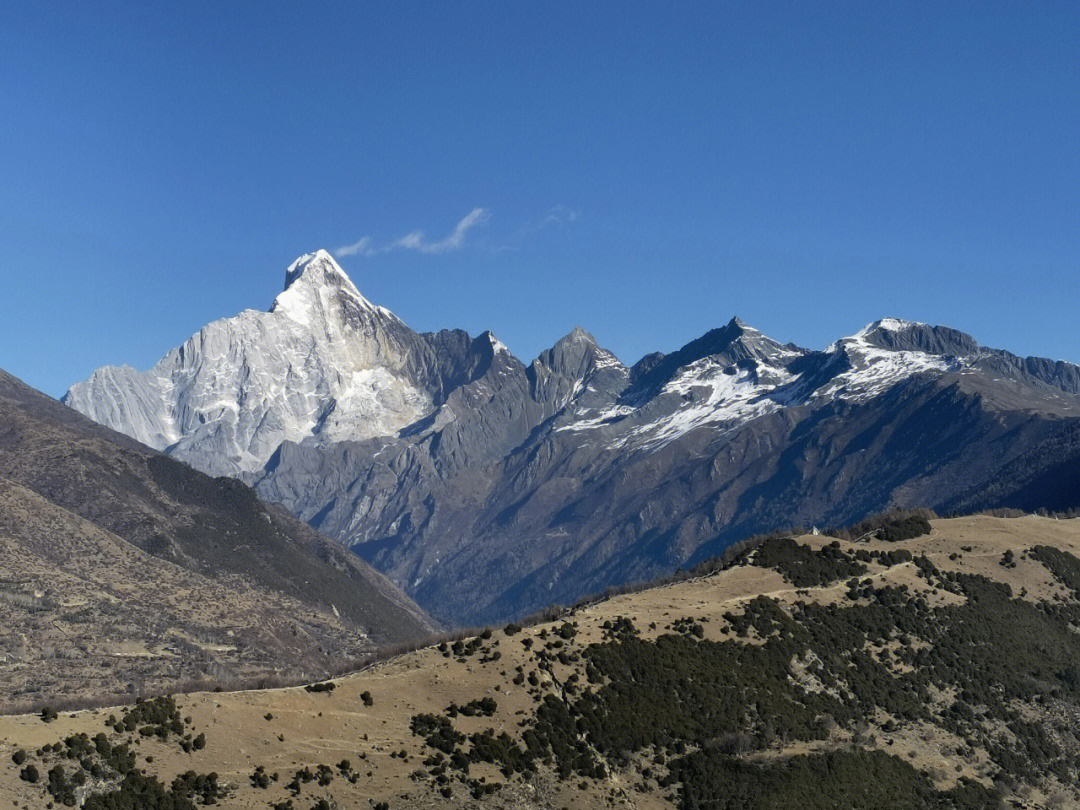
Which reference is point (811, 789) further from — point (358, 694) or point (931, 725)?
point (358, 694)

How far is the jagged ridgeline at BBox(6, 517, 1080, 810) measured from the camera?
413ft

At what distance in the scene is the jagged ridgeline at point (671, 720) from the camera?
12600 cm

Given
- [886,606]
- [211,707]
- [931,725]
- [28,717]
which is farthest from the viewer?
[886,606]

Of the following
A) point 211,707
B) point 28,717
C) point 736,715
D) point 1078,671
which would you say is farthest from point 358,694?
point 1078,671

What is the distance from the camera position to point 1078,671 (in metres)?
183

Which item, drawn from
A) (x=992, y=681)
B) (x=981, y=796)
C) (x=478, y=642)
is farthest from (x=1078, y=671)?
(x=478, y=642)

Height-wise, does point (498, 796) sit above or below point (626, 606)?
below

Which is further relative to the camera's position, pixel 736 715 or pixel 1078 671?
pixel 1078 671

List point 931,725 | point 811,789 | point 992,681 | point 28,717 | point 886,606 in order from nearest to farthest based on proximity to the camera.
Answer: point 28,717, point 811,789, point 931,725, point 992,681, point 886,606

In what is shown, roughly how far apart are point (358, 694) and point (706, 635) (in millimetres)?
51667

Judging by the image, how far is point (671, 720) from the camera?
151 metres

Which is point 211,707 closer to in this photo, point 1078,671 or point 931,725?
point 931,725

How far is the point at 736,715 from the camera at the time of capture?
15425cm

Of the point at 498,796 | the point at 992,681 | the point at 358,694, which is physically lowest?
the point at 498,796
